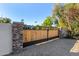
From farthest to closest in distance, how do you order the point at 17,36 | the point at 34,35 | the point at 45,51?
1. the point at 34,35
2. the point at 45,51
3. the point at 17,36

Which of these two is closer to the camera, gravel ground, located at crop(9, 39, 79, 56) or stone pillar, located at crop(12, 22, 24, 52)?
gravel ground, located at crop(9, 39, 79, 56)

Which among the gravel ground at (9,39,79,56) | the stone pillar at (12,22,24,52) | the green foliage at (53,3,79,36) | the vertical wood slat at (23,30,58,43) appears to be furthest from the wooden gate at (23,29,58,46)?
the green foliage at (53,3,79,36)

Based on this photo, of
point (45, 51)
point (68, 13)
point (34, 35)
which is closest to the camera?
point (45, 51)

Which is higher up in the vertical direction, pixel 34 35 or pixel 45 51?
pixel 34 35

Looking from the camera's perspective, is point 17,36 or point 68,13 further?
point 68,13

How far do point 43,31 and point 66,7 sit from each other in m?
3.02

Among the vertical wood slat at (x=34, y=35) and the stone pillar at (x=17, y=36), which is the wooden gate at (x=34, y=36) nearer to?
the vertical wood slat at (x=34, y=35)

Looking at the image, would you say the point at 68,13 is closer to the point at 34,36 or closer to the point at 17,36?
the point at 34,36

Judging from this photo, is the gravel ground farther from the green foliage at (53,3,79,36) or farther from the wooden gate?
the green foliage at (53,3,79,36)

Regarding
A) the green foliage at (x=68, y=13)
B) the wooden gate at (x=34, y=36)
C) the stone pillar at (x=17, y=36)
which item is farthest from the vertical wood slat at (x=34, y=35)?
the green foliage at (x=68, y=13)

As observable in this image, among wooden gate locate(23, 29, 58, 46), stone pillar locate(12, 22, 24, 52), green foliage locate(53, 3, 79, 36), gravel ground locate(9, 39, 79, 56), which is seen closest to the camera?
gravel ground locate(9, 39, 79, 56)

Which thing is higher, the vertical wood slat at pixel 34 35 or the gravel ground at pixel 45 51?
the vertical wood slat at pixel 34 35

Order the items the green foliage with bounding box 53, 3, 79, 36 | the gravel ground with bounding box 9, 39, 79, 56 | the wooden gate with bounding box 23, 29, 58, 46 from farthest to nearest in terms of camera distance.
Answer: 1. the green foliage with bounding box 53, 3, 79, 36
2. the wooden gate with bounding box 23, 29, 58, 46
3. the gravel ground with bounding box 9, 39, 79, 56

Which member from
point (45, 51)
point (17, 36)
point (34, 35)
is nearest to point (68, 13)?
point (34, 35)
